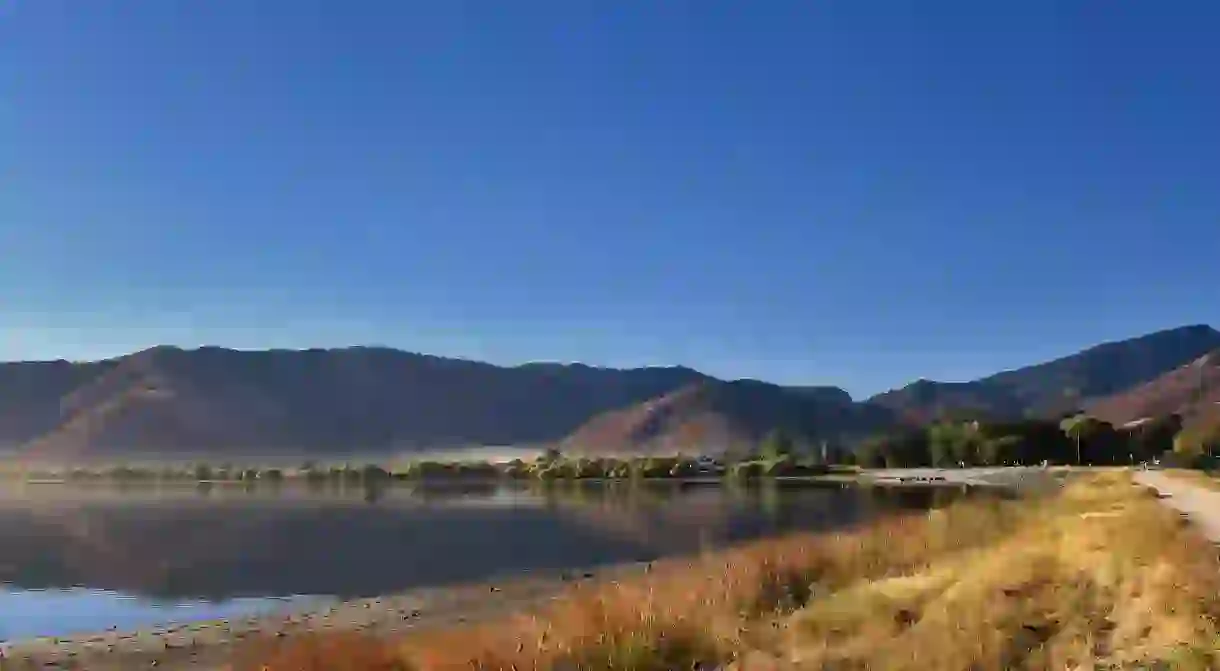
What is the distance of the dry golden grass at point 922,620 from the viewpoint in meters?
9.75

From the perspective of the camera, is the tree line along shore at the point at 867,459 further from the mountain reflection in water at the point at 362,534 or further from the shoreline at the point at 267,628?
the shoreline at the point at 267,628

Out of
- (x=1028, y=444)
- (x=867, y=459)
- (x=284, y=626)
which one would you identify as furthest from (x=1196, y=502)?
(x=867, y=459)

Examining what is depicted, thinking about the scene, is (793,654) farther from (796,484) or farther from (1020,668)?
(796,484)

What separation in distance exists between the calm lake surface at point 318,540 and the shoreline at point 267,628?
5.15 feet

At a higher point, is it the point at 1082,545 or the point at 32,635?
the point at 1082,545

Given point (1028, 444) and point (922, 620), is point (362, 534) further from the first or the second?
point (1028, 444)

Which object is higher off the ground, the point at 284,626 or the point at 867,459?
the point at 867,459

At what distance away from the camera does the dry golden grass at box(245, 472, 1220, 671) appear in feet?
32.0

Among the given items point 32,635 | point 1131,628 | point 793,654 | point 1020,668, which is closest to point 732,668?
point 793,654

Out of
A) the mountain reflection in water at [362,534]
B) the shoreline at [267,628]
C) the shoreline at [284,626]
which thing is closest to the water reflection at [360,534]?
the mountain reflection in water at [362,534]

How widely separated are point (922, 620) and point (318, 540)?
40.1 m

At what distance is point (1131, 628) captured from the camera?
10227mm

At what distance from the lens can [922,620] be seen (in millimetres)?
11086

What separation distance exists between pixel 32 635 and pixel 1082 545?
20.6m
